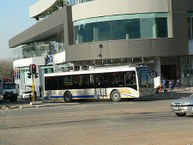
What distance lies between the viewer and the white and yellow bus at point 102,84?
130ft

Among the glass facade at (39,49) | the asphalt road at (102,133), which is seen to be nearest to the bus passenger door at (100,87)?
the asphalt road at (102,133)

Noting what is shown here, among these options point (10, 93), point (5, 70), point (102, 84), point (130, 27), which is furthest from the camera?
point (5, 70)

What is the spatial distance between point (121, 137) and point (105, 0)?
46.6 metres

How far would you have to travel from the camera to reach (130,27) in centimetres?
5809

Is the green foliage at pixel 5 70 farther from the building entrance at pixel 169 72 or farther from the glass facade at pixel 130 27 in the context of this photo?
the glass facade at pixel 130 27

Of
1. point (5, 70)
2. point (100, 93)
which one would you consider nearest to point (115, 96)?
point (100, 93)

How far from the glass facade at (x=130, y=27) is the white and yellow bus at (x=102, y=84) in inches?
633

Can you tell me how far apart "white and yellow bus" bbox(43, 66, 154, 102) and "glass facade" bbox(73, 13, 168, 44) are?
1608 centimetres

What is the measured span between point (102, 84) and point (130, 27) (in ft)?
59.8

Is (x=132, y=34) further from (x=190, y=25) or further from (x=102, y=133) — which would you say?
(x=102, y=133)

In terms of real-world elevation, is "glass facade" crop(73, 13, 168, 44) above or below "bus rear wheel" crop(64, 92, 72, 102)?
above

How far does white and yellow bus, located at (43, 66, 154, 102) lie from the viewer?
130 ft

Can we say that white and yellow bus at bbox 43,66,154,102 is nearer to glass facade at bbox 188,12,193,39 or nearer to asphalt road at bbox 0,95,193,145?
asphalt road at bbox 0,95,193,145

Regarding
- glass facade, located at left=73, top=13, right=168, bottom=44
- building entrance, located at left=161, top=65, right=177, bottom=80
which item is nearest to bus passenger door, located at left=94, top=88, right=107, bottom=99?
glass facade, located at left=73, top=13, right=168, bottom=44
